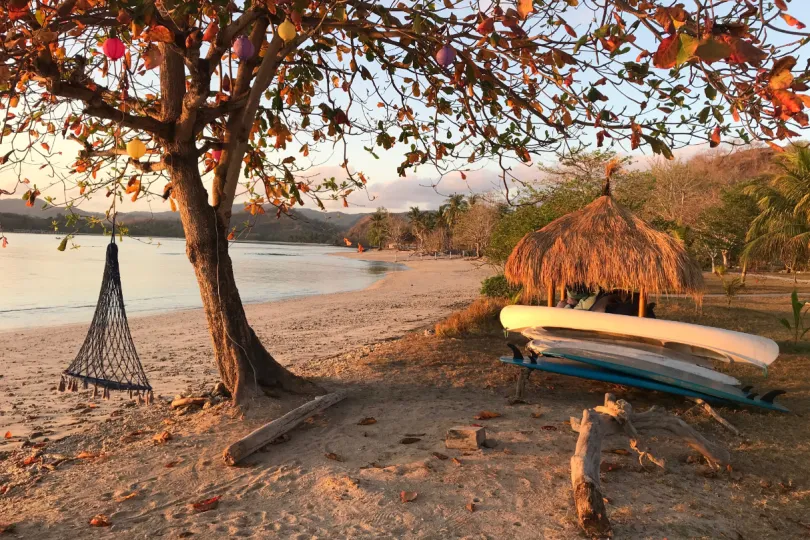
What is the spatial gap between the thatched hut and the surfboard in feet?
4.61

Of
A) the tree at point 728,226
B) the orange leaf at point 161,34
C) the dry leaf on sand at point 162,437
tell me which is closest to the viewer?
the orange leaf at point 161,34

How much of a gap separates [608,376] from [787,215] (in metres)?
15.3

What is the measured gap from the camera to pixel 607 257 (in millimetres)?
6582

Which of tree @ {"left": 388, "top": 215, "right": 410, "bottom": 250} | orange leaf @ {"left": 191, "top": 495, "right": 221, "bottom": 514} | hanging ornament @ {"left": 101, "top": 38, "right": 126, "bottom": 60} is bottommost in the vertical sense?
orange leaf @ {"left": 191, "top": 495, "right": 221, "bottom": 514}

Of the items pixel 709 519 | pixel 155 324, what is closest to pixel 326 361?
pixel 709 519

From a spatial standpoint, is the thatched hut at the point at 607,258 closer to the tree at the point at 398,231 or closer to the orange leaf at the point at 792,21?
the orange leaf at the point at 792,21

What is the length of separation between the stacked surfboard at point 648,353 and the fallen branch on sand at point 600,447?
4.01 feet

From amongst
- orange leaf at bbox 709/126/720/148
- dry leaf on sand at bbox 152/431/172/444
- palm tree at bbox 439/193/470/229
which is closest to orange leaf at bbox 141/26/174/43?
dry leaf on sand at bbox 152/431/172/444

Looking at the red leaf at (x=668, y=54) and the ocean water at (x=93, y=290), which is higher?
the red leaf at (x=668, y=54)

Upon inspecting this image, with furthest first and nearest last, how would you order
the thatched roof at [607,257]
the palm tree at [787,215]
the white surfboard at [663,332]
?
the palm tree at [787,215] → the thatched roof at [607,257] → the white surfboard at [663,332]

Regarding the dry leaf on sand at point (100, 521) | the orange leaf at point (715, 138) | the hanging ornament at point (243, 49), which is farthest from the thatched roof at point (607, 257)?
the dry leaf on sand at point (100, 521)

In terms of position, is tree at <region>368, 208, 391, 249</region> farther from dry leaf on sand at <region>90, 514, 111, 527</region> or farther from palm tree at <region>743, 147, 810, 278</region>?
dry leaf on sand at <region>90, 514, 111, 527</region>

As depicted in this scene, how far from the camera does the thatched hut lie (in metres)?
6.46

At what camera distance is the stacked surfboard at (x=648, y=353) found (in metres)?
5.06
